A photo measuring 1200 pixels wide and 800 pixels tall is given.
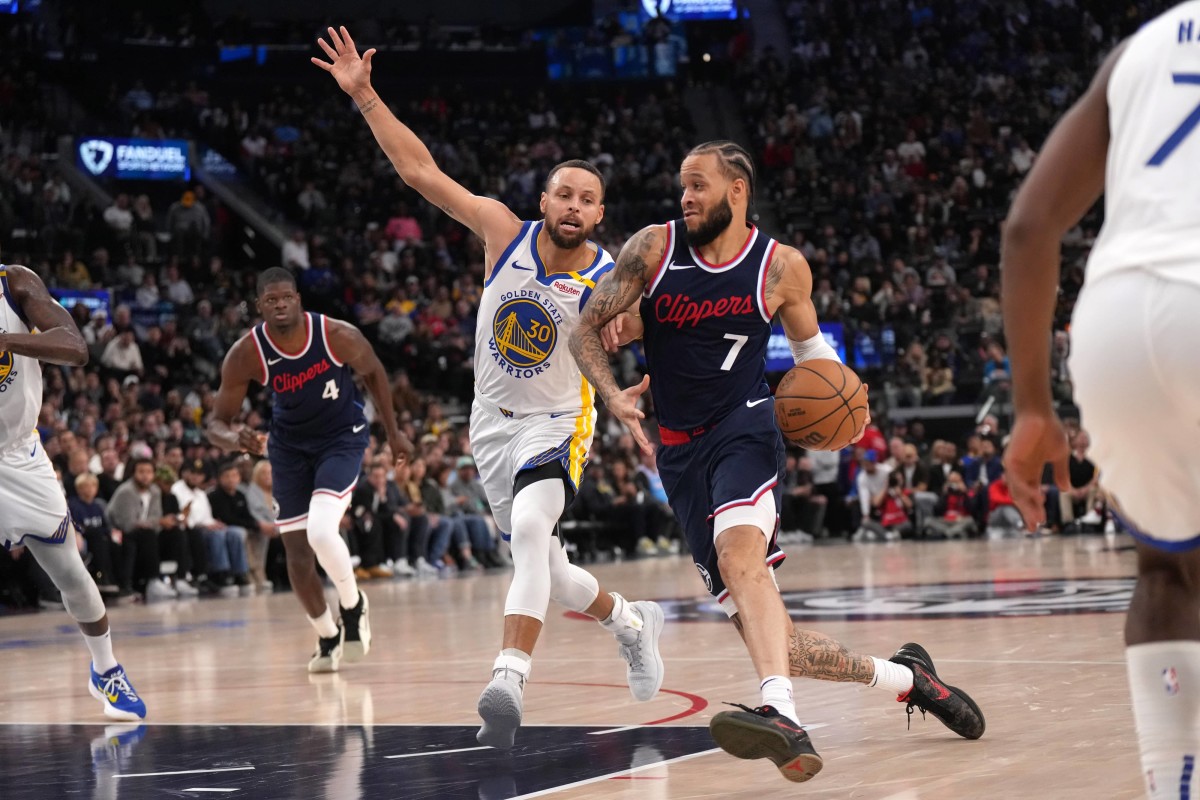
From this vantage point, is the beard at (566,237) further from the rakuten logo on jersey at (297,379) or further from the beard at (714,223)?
the rakuten logo on jersey at (297,379)

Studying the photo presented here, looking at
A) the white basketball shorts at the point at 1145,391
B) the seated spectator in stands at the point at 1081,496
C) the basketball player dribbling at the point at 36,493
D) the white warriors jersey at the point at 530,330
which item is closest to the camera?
the white basketball shorts at the point at 1145,391

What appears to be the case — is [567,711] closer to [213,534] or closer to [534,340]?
[534,340]

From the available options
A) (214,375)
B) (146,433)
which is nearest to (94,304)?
(214,375)

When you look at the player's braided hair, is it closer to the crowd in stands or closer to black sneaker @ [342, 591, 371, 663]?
black sneaker @ [342, 591, 371, 663]

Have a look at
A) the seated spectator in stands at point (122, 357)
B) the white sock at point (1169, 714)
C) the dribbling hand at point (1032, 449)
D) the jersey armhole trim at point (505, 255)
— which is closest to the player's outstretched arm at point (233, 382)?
the jersey armhole trim at point (505, 255)

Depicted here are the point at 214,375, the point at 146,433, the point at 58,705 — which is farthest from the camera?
the point at 214,375

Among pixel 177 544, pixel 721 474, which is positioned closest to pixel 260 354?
pixel 721 474

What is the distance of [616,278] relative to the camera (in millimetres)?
5250

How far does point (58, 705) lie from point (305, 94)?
23.6m

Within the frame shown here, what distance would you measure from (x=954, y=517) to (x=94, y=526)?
11.3 meters

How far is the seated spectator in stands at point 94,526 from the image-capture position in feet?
45.1

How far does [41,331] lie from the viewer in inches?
259

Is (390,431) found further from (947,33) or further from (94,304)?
(947,33)

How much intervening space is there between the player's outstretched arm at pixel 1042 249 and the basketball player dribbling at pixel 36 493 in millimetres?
4849
